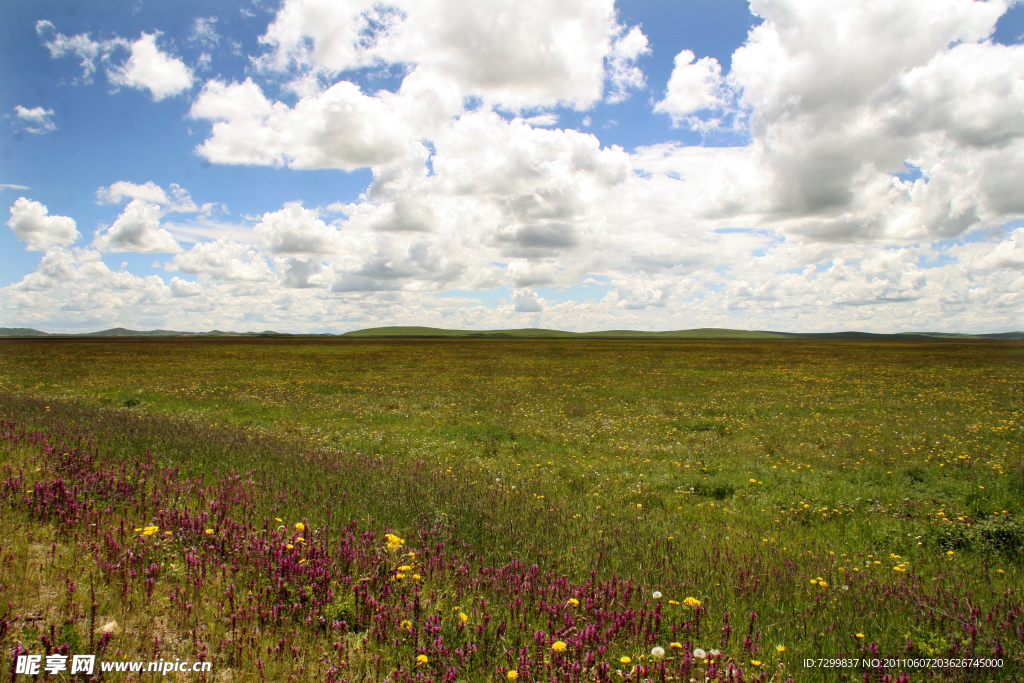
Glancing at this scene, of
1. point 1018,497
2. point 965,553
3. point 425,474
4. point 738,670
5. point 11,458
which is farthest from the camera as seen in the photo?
point 425,474

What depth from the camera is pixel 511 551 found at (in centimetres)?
680

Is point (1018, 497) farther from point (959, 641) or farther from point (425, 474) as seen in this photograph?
point (425, 474)

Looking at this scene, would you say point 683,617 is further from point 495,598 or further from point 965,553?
point 965,553

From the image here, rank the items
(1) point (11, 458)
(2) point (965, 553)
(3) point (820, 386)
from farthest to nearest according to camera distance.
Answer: (3) point (820, 386), (1) point (11, 458), (2) point (965, 553)

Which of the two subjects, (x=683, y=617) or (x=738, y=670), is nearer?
(x=738, y=670)

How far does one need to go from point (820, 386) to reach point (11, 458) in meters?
37.2

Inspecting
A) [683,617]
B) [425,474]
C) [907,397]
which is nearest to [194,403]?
[425,474]

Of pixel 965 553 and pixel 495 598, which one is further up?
pixel 495 598

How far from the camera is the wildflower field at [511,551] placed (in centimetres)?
441

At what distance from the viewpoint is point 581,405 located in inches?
957

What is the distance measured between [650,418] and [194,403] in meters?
20.9

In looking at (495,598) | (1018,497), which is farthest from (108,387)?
(1018,497)

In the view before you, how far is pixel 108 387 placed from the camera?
96.6 feet

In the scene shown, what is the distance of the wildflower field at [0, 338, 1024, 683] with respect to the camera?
14.5 ft
